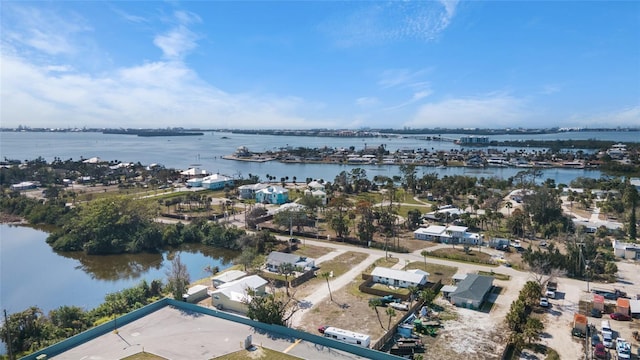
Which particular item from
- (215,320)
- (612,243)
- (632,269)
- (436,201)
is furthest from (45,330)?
(436,201)

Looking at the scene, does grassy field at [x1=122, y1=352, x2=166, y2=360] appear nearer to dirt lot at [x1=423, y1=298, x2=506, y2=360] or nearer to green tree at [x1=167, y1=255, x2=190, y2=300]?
green tree at [x1=167, y1=255, x2=190, y2=300]

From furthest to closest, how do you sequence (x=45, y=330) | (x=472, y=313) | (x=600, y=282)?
(x=600, y=282) → (x=472, y=313) → (x=45, y=330)

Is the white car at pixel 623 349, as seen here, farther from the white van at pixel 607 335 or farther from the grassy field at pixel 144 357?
the grassy field at pixel 144 357

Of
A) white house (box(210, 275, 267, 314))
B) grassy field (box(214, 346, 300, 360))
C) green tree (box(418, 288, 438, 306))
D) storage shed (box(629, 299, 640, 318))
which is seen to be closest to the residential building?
white house (box(210, 275, 267, 314))

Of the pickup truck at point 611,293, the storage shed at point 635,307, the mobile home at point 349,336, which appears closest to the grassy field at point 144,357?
the mobile home at point 349,336

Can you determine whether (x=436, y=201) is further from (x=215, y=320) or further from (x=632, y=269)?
(x=215, y=320)

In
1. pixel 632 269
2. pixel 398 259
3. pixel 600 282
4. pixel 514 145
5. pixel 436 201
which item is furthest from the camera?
pixel 514 145
